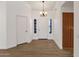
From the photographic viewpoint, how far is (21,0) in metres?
9.38

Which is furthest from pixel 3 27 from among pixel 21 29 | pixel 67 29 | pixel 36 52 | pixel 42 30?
pixel 42 30

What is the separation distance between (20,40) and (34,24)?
4844 millimetres

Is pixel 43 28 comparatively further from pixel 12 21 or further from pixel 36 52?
pixel 36 52

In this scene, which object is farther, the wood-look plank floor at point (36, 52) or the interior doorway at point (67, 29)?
the interior doorway at point (67, 29)

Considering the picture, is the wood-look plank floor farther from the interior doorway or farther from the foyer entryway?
the foyer entryway

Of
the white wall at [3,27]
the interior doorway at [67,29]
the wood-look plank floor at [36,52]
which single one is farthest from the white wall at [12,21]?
the interior doorway at [67,29]

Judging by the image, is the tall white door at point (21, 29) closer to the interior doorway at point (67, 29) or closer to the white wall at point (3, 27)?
the white wall at point (3, 27)

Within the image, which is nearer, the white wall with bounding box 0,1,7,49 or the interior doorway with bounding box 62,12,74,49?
the white wall with bounding box 0,1,7,49

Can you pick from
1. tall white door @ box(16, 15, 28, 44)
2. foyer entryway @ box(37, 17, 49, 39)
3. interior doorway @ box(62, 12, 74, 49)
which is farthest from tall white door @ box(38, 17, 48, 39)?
interior doorway @ box(62, 12, 74, 49)

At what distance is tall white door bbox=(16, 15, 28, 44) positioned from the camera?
9742 mm

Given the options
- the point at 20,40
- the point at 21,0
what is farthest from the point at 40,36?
the point at 21,0

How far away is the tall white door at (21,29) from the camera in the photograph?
9742 mm

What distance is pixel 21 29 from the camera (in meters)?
10.3
